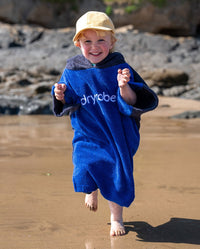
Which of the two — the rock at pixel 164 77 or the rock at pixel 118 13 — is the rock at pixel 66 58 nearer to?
the rock at pixel 164 77

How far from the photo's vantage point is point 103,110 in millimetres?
2641

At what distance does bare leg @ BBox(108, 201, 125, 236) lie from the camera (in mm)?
2555

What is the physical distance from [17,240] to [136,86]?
3.83ft

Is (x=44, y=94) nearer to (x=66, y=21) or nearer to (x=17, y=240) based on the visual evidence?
(x=17, y=240)

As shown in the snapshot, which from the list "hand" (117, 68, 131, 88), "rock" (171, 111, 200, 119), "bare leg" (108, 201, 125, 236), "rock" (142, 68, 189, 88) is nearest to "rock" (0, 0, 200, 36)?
"rock" (142, 68, 189, 88)

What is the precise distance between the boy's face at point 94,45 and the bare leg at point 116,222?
0.91 meters

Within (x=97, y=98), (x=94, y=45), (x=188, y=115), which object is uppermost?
(x=94, y=45)

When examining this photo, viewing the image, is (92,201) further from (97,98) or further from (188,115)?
(188,115)

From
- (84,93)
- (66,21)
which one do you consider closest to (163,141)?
(84,93)

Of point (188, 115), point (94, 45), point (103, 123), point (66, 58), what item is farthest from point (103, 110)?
point (66, 58)

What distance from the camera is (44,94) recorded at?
11391mm

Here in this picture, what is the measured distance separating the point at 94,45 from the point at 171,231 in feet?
4.04

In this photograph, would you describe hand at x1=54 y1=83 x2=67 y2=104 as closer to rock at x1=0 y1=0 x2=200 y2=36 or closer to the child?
the child

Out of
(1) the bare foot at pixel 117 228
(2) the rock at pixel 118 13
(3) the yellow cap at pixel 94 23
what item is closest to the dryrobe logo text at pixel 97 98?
(3) the yellow cap at pixel 94 23
